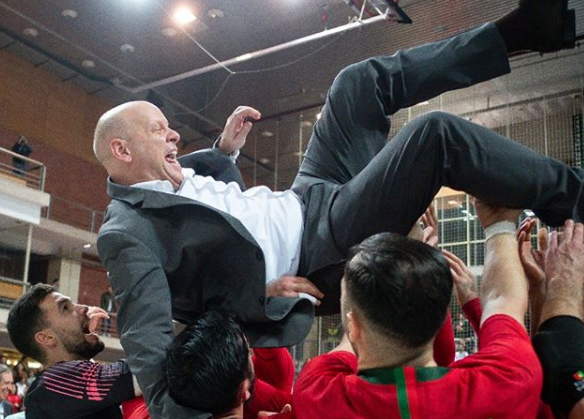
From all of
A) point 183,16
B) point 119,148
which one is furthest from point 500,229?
point 183,16

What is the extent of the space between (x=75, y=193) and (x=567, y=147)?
907 centimetres

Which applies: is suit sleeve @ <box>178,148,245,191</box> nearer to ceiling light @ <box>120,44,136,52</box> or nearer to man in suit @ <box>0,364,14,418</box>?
man in suit @ <box>0,364,14,418</box>

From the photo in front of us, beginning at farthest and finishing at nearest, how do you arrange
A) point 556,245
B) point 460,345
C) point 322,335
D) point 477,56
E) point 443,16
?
point 322,335
point 443,16
point 460,345
point 477,56
point 556,245

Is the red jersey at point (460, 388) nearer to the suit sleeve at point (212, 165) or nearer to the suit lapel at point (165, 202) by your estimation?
the suit lapel at point (165, 202)

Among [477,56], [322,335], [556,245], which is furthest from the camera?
[322,335]

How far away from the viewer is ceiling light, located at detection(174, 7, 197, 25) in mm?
9933

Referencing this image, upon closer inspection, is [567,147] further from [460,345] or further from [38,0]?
[38,0]

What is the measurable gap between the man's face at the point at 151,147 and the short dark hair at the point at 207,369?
590 millimetres

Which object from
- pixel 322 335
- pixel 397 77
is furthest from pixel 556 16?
pixel 322 335

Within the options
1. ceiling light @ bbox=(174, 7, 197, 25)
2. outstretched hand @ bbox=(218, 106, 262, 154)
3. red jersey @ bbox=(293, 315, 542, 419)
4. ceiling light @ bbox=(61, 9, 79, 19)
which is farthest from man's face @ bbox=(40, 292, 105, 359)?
ceiling light @ bbox=(61, 9, 79, 19)

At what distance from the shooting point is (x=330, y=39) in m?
9.45

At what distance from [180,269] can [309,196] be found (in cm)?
40

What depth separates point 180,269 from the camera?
1916 mm

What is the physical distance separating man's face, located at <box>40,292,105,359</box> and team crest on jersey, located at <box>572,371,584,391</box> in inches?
70.6
